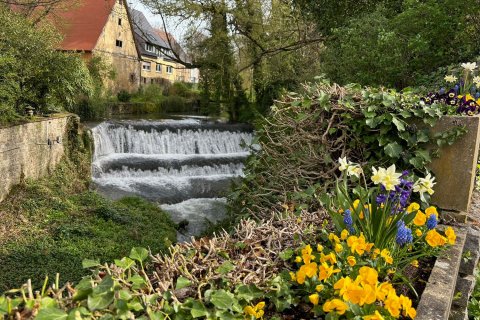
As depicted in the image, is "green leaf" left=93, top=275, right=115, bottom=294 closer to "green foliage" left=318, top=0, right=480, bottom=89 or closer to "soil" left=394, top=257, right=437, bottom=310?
"soil" left=394, top=257, right=437, bottom=310

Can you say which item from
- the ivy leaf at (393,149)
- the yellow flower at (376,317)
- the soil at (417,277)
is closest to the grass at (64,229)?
the ivy leaf at (393,149)

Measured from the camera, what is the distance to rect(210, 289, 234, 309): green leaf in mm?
1535

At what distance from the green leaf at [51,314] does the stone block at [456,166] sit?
320 cm

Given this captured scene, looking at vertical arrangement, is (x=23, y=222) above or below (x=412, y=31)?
below

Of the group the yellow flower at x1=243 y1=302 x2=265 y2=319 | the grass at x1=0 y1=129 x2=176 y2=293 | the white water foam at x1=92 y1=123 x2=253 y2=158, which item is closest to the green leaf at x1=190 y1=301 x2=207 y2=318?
the yellow flower at x1=243 y1=302 x2=265 y2=319

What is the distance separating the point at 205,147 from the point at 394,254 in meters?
13.3

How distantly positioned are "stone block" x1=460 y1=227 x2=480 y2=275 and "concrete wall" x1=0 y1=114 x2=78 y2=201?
828 centimetres

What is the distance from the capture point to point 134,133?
14.4m

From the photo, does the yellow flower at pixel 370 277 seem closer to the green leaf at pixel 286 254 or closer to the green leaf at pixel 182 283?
the green leaf at pixel 286 254

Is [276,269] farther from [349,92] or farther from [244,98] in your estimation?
[244,98]

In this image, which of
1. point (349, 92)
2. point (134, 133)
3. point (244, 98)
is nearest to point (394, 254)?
point (349, 92)

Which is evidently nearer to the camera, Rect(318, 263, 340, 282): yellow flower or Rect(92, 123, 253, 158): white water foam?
Rect(318, 263, 340, 282): yellow flower

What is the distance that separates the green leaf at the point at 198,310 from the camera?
4.81 ft

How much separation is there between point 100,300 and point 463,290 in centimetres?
245
